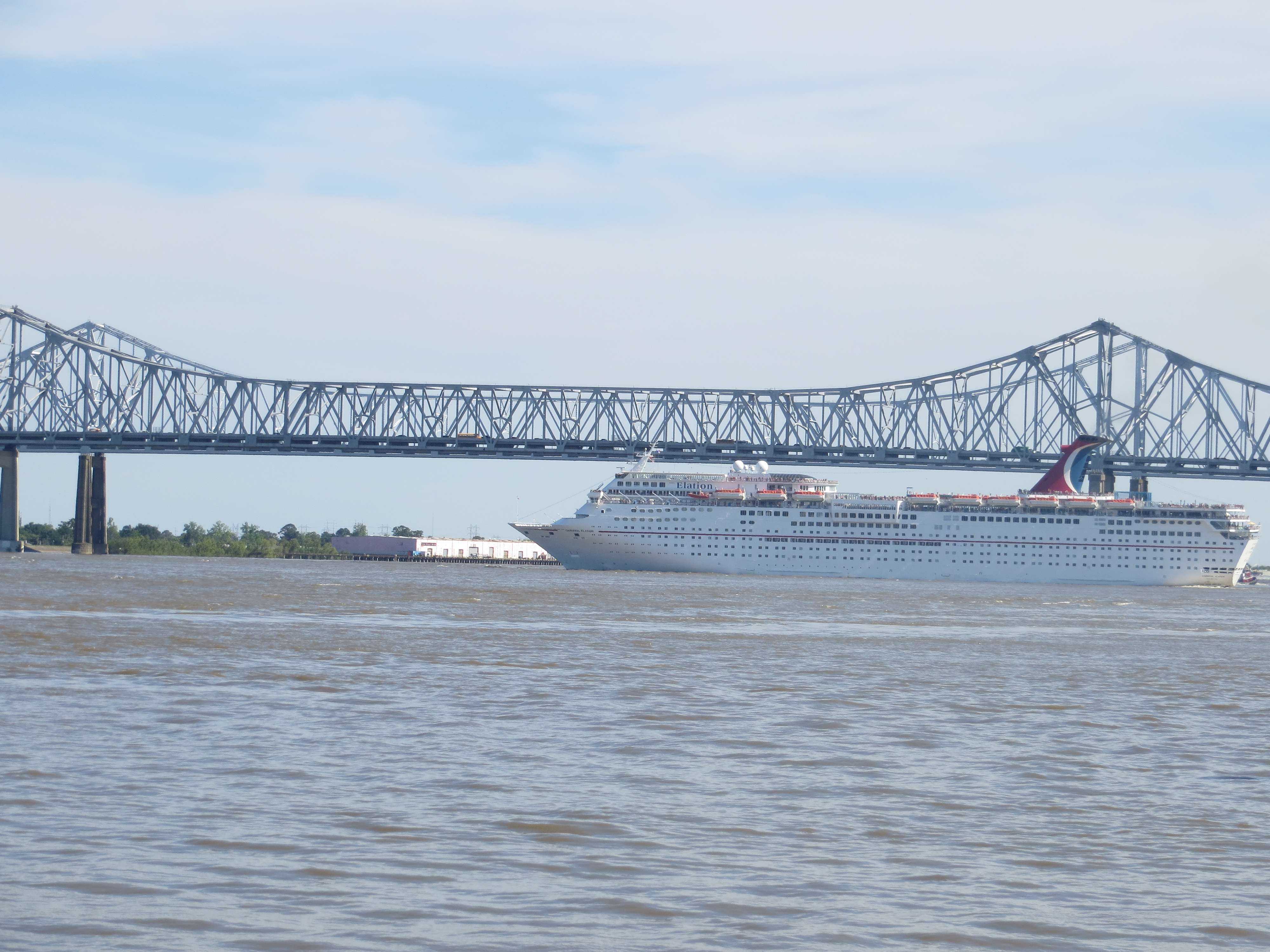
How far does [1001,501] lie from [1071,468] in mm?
15552

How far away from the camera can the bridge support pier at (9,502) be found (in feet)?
363

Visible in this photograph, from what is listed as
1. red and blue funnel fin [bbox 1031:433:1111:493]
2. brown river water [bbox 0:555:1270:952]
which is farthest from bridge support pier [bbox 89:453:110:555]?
brown river water [bbox 0:555:1270:952]

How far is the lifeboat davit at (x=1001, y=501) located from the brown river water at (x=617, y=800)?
2868 inches

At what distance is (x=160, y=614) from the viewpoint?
3716 cm

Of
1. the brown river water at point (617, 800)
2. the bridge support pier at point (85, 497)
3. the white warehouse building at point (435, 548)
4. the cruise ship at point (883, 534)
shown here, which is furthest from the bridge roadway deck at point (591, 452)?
the brown river water at point (617, 800)

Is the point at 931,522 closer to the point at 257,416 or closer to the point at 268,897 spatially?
the point at 257,416

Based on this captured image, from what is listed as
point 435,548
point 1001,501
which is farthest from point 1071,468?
point 435,548

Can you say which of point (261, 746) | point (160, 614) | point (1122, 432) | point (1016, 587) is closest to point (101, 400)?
point (1016, 587)

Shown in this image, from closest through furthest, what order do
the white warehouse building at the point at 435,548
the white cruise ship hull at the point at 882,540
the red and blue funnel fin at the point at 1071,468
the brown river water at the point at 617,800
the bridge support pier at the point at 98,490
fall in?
the brown river water at the point at 617,800 < the white cruise ship hull at the point at 882,540 < the red and blue funnel fin at the point at 1071,468 < the bridge support pier at the point at 98,490 < the white warehouse building at the point at 435,548

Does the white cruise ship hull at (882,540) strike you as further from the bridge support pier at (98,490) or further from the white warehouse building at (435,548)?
the white warehouse building at (435,548)

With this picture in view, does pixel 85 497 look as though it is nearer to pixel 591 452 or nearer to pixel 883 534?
pixel 591 452

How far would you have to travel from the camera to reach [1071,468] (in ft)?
369

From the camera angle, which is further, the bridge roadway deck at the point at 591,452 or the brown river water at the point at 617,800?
the bridge roadway deck at the point at 591,452

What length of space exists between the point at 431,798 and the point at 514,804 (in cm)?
65
